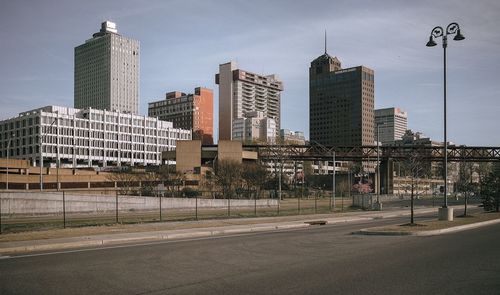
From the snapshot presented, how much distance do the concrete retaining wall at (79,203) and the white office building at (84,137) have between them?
Result: 296 ft

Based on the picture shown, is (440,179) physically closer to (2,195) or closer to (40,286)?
(2,195)

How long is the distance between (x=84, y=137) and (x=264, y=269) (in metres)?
161

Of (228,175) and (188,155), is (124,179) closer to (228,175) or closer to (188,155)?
(228,175)

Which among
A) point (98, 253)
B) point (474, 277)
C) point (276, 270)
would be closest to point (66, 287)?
point (276, 270)

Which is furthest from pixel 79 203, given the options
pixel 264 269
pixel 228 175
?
pixel 228 175

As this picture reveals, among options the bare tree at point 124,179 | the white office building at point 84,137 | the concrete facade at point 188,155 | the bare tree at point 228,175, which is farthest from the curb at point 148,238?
the white office building at point 84,137

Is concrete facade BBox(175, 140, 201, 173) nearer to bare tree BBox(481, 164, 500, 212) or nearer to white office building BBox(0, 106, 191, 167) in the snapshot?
white office building BBox(0, 106, 191, 167)

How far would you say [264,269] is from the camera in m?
12.6

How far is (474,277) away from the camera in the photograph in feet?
37.1

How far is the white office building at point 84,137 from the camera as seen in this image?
5871 inches

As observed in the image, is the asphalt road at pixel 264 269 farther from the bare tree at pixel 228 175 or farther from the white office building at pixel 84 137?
the white office building at pixel 84 137

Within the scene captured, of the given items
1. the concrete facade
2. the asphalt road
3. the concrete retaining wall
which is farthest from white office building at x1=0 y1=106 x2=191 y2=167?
the asphalt road

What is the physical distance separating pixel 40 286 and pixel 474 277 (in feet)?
31.7

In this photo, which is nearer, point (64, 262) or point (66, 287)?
point (66, 287)
